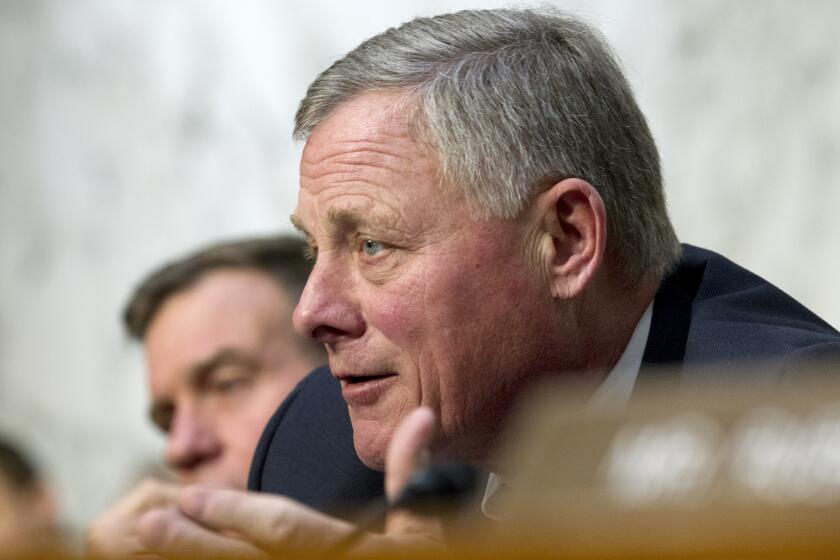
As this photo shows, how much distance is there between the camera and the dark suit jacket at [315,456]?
8.20 feet

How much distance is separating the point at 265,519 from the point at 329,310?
95cm

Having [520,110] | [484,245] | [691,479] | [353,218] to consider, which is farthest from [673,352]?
[691,479]

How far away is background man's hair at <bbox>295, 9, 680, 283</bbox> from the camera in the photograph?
219cm

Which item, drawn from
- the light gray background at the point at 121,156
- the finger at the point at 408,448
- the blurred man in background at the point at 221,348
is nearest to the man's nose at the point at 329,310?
the finger at the point at 408,448

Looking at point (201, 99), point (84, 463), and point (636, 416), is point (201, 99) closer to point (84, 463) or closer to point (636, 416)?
point (84, 463)

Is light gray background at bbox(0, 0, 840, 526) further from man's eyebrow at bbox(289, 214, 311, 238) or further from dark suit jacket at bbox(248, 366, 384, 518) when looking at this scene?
man's eyebrow at bbox(289, 214, 311, 238)

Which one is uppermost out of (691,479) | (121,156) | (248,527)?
(121,156)

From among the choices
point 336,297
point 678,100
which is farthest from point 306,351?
point 678,100

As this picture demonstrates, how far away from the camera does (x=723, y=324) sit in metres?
2.21

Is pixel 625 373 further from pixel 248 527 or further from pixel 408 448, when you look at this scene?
pixel 248 527

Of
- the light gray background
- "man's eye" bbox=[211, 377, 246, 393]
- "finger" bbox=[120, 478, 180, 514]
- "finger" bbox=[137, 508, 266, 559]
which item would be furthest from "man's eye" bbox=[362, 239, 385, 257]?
the light gray background

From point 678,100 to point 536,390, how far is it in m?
2.51

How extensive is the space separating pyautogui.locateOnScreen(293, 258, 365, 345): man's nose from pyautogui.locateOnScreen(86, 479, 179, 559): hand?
0.39 m

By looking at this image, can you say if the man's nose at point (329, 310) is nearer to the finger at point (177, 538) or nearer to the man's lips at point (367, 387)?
the man's lips at point (367, 387)
